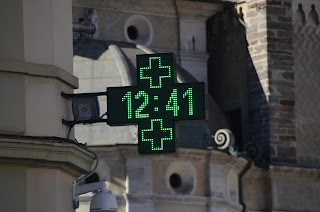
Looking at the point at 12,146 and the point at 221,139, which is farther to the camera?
the point at 221,139

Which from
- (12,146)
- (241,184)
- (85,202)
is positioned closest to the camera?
(12,146)

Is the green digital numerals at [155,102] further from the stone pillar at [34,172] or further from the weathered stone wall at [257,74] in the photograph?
the weathered stone wall at [257,74]

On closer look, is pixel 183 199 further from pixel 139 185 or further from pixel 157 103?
pixel 157 103

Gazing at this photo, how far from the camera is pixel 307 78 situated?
37688 millimetres

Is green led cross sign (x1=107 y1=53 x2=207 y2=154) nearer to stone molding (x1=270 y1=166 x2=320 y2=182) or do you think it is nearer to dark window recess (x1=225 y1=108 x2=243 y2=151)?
stone molding (x1=270 y1=166 x2=320 y2=182)

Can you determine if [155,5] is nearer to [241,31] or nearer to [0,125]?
[241,31]

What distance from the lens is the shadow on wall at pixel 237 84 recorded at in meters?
36.9

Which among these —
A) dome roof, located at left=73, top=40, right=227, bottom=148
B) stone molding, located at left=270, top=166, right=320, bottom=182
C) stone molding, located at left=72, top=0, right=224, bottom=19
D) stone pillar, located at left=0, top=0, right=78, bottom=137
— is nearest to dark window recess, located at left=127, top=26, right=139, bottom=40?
stone molding, located at left=72, top=0, right=224, bottom=19

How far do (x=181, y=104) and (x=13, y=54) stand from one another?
181cm

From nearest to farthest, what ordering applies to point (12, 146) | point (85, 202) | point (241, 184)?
point (12, 146) < point (85, 202) < point (241, 184)

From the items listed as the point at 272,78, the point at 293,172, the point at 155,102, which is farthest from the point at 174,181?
the point at 155,102

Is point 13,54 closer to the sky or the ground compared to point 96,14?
closer to the ground

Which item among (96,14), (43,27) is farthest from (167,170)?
(43,27)

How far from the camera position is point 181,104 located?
1723 centimetres
